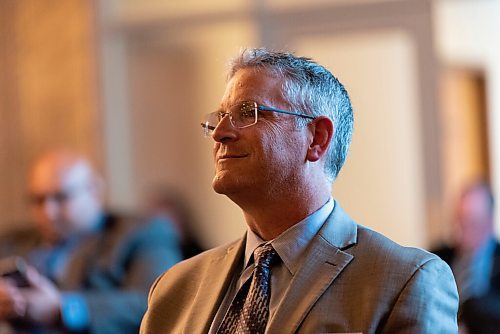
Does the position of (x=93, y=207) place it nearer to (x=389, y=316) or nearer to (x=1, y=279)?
(x=1, y=279)

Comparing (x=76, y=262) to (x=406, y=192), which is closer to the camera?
→ (x=76, y=262)

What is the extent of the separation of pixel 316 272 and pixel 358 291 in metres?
0.12

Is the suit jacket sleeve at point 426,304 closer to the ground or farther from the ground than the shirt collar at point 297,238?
closer to the ground

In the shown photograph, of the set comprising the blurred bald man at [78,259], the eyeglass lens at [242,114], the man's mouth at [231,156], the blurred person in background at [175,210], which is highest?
the eyeglass lens at [242,114]

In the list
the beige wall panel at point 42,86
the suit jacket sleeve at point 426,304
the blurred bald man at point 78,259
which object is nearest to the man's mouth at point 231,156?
the suit jacket sleeve at point 426,304

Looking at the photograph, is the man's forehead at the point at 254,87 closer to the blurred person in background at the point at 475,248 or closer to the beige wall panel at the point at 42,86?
the blurred person in background at the point at 475,248

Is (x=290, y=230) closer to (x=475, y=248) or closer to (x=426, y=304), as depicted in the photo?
Answer: (x=426, y=304)

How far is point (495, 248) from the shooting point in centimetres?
555

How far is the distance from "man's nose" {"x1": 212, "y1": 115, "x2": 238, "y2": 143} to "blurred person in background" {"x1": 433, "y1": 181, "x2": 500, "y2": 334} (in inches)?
108

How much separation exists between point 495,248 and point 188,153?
9.47 ft

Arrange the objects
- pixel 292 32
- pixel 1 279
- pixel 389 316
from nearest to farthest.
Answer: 1. pixel 389 316
2. pixel 1 279
3. pixel 292 32

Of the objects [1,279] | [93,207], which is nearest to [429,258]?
[1,279]

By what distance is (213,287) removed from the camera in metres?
2.59

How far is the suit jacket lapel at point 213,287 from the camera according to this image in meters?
2.53
